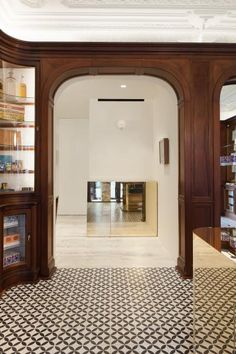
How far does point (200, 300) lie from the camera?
2225 millimetres

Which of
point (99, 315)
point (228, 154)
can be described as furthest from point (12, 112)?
point (228, 154)

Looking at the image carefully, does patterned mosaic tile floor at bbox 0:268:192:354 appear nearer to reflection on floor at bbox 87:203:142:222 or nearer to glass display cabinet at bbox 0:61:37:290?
glass display cabinet at bbox 0:61:37:290

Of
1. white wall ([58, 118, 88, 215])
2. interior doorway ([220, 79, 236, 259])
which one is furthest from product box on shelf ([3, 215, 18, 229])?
white wall ([58, 118, 88, 215])

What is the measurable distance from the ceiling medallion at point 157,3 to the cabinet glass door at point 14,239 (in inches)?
95.2

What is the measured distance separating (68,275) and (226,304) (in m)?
2.13

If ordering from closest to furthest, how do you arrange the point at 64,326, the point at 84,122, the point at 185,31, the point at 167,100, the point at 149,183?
the point at 64,326 → the point at 185,31 → the point at 167,100 → the point at 149,183 → the point at 84,122

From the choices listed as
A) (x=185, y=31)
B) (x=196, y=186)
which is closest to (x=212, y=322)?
(x=196, y=186)

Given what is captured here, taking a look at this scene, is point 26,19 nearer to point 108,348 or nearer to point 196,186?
point 196,186

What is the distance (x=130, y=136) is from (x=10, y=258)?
3893 millimetres

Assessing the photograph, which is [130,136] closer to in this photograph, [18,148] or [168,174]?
[168,174]

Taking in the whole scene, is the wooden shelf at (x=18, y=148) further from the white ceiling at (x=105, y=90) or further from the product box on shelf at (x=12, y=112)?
the white ceiling at (x=105, y=90)

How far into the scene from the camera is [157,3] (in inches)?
121

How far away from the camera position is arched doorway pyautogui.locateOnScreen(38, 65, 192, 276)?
348 cm

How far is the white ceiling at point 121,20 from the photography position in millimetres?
3098
